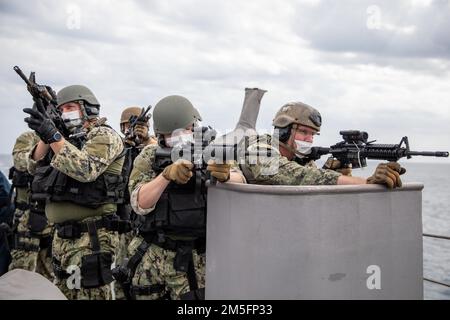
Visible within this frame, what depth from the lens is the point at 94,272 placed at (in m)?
4.18

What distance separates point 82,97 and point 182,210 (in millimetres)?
1881

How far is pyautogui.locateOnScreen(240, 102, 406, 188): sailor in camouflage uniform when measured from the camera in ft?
9.27

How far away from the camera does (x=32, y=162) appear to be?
4734mm

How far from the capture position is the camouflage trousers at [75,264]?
4184mm

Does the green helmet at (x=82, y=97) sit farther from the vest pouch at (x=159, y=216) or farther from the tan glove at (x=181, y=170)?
the tan glove at (x=181, y=170)

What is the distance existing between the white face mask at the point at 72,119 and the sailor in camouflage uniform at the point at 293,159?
1.85 m

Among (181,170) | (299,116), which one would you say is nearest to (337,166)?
(299,116)

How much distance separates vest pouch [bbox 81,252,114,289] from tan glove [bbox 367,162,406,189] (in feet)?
8.05

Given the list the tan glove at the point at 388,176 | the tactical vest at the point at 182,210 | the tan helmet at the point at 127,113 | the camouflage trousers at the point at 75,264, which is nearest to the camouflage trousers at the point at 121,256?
the camouflage trousers at the point at 75,264

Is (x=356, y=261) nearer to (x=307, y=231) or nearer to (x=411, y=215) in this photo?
(x=307, y=231)

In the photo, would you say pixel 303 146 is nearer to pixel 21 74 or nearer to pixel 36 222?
pixel 21 74

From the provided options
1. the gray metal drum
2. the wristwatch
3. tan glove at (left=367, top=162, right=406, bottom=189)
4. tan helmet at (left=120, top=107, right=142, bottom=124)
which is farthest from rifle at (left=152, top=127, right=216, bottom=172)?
tan helmet at (left=120, top=107, right=142, bottom=124)

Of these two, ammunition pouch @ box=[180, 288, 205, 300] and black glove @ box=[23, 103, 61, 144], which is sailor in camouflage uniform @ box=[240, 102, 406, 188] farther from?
black glove @ box=[23, 103, 61, 144]
